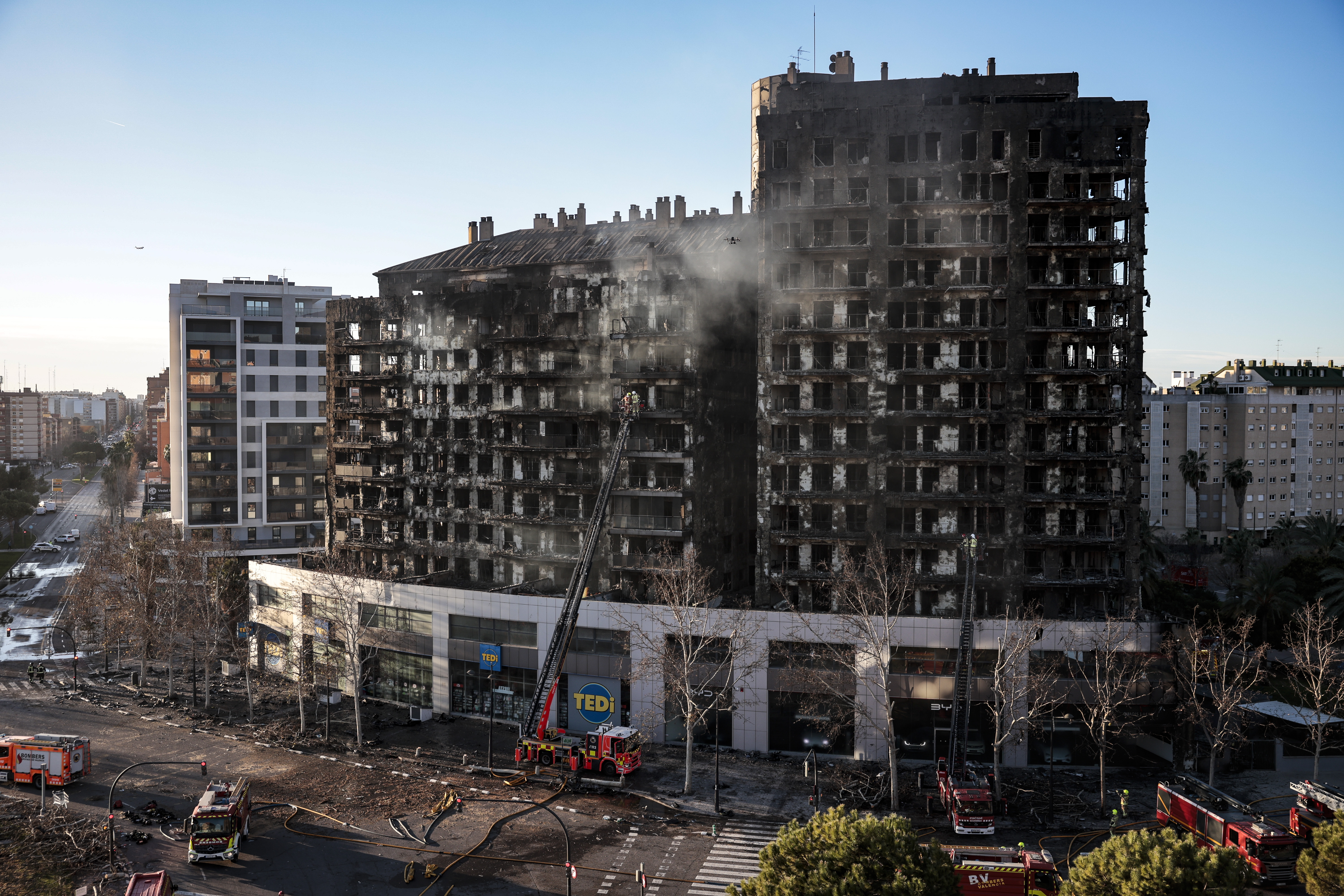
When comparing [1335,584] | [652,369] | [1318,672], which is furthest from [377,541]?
[1335,584]

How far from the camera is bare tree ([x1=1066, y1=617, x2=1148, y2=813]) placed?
183 feet

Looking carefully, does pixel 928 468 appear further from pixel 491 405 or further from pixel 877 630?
pixel 491 405

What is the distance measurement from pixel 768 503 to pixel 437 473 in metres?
30.1

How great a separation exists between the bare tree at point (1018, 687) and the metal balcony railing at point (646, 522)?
23757 mm

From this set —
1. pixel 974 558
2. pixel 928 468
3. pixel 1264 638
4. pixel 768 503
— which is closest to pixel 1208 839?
pixel 974 558

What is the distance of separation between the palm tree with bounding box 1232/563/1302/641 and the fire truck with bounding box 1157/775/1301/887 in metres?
40.3

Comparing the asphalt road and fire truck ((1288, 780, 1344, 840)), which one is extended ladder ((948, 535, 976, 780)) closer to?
the asphalt road

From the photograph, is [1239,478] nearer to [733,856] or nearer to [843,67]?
[843,67]

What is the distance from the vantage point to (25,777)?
5588cm

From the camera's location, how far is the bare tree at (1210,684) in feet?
171

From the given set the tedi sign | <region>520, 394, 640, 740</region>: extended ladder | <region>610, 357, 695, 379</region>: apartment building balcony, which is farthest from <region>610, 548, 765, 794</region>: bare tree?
<region>610, 357, 695, 379</region>: apartment building balcony

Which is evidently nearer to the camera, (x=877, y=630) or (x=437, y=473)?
(x=877, y=630)

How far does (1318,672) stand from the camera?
56.5 meters

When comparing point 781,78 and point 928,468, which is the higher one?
point 781,78
